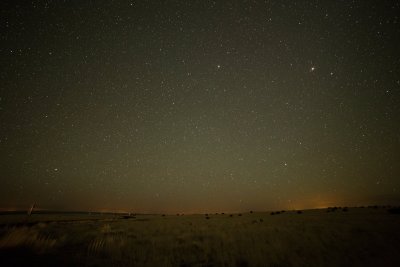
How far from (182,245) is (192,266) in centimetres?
365

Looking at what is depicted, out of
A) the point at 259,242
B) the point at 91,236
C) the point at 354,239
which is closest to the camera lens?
the point at 354,239

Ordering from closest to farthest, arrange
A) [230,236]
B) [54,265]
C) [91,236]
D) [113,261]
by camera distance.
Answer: [54,265], [113,261], [230,236], [91,236]

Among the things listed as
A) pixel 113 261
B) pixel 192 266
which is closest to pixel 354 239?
pixel 192 266

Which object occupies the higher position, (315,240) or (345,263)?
(315,240)

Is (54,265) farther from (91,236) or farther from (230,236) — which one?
(230,236)

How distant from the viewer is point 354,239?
12.4 m

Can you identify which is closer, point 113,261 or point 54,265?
point 54,265

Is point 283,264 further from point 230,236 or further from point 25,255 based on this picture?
point 25,255

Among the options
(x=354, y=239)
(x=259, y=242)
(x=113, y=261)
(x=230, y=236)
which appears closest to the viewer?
(x=113, y=261)

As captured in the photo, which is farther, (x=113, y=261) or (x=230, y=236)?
(x=230, y=236)

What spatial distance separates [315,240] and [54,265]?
1161 centimetres

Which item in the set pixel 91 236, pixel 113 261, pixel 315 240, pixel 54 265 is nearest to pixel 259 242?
pixel 315 240

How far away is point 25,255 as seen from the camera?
1082 centimetres

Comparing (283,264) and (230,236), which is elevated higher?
(230,236)
